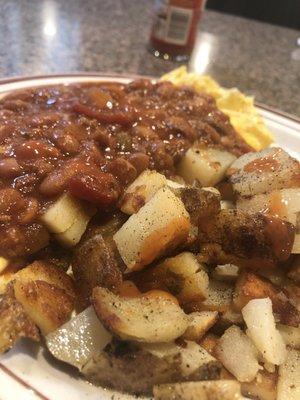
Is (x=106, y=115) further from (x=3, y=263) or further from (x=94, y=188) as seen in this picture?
(x=3, y=263)

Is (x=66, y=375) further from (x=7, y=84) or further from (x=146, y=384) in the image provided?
(x=7, y=84)

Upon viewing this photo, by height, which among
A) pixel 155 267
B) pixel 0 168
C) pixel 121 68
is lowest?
pixel 121 68

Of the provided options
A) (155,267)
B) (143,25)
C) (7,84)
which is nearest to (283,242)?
(155,267)

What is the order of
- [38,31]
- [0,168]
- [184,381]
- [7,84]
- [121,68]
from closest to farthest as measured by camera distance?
[184,381] → [0,168] → [7,84] → [121,68] → [38,31]

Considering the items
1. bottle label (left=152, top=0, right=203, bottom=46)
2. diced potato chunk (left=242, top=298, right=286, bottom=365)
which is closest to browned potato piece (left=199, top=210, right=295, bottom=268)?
diced potato chunk (left=242, top=298, right=286, bottom=365)

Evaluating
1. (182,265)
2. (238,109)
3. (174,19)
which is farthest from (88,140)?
(174,19)

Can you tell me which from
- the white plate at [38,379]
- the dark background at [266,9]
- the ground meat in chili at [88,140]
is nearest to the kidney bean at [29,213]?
the ground meat in chili at [88,140]

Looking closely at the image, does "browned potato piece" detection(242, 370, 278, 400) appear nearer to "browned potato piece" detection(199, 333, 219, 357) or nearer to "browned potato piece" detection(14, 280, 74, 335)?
"browned potato piece" detection(199, 333, 219, 357)
